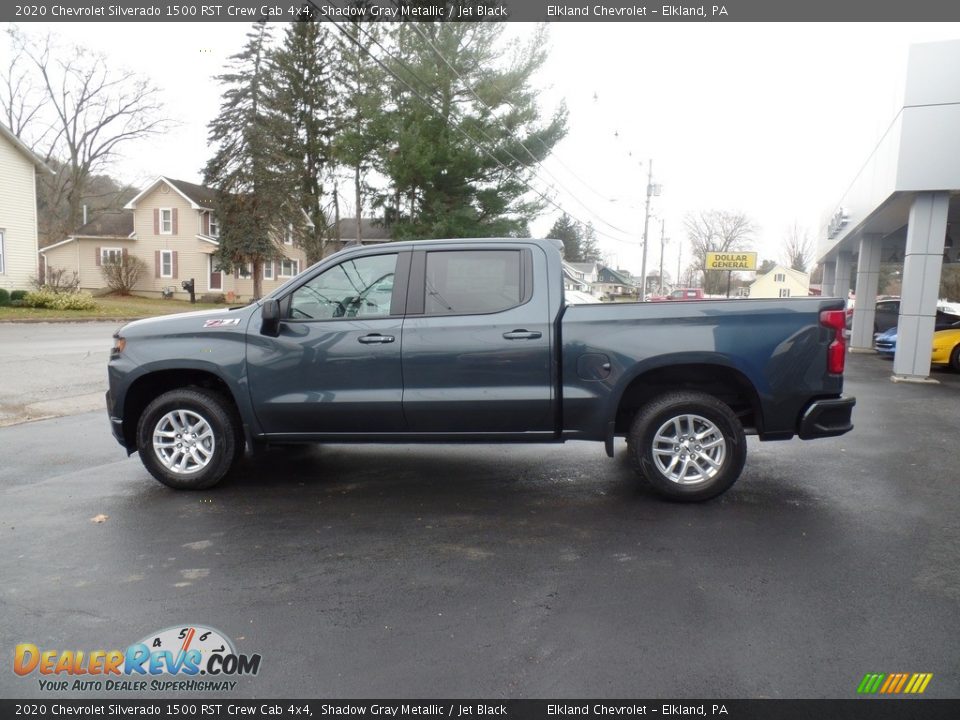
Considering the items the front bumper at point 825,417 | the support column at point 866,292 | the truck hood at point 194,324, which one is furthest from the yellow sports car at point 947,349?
the truck hood at point 194,324

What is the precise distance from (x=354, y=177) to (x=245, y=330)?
96.2ft

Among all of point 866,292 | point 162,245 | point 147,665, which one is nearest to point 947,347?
point 866,292

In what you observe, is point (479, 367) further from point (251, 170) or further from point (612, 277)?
point (612, 277)

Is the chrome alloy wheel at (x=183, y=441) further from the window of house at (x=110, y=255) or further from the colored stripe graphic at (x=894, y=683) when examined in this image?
the window of house at (x=110, y=255)

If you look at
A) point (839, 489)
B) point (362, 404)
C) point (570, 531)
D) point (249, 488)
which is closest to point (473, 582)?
point (570, 531)

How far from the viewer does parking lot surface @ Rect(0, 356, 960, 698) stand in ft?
9.71

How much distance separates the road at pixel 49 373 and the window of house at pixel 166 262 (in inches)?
998

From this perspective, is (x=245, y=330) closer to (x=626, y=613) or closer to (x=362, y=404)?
(x=362, y=404)

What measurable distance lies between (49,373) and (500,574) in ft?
37.7

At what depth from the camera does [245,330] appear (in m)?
5.33

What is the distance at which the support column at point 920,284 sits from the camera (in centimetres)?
1207

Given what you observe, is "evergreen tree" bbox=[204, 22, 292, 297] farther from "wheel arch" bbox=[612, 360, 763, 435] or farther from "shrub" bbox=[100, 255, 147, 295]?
"wheel arch" bbox=[612, 360, 763, 435]

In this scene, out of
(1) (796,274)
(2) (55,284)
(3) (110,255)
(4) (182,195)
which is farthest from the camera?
(1) (796,274)

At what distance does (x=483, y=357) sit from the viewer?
5086 millimetres
